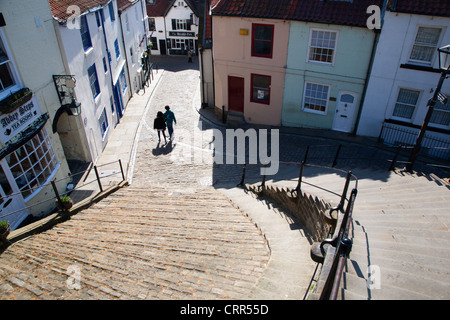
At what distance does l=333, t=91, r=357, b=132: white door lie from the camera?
631 inches

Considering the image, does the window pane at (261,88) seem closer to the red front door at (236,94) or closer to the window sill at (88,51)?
the red front door at (236,94)

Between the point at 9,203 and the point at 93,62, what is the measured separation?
9.08m

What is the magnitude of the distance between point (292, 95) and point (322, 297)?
1426cm

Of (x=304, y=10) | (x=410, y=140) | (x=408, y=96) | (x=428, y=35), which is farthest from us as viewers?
(x=304, y=10)

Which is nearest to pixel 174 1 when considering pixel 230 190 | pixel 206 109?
pixel 206 109

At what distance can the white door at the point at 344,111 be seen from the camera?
16.0 metres

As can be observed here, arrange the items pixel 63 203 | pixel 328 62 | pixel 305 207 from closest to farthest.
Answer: pixel 305 207 < pixel 63 203 < pixel 328 62

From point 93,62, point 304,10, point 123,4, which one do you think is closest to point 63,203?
point 93,62

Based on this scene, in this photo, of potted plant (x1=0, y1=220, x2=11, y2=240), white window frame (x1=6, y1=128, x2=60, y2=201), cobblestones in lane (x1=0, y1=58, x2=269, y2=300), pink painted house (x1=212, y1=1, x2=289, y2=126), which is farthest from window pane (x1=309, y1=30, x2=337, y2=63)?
potted plant (x1=0, y1=220, x2=11, y2=240)

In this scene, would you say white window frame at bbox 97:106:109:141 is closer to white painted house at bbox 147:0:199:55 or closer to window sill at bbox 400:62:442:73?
→ window sill at bbox 400:62:442:73

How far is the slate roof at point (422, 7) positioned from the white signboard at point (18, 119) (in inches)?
556

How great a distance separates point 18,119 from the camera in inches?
384
